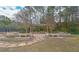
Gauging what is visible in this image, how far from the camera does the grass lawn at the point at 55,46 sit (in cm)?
202

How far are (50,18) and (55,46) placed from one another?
0.39m

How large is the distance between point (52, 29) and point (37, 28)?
0.68ft

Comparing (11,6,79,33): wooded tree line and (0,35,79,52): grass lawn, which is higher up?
(11,6,79,33): wooded tree line

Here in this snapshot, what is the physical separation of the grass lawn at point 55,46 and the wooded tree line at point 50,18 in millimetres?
139

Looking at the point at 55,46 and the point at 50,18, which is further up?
the point at 50,18

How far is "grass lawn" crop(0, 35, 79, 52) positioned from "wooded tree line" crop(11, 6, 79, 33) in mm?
139

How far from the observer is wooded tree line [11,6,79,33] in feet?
6.61

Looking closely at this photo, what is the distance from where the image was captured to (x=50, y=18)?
203 cm

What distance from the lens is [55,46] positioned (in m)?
2.04
